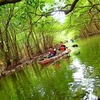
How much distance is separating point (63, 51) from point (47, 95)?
1868cm

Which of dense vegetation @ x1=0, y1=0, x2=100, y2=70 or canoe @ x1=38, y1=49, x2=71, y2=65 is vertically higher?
dense vegetation @ x1=0, y1=0, x2=100, y2=70

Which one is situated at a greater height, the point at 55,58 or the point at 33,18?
the point at 33,18

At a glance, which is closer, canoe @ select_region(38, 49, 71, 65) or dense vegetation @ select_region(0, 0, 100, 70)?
dense vegetation @ select_region(0, 0, 100, 70)

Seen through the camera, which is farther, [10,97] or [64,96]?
[10,97]

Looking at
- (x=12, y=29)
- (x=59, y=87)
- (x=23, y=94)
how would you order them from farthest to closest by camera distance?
(x=12, y=29), (x=23, y=94), (x=59, y=87)

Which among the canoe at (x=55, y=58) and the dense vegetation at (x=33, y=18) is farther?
the canoe at (x=55, y=58)

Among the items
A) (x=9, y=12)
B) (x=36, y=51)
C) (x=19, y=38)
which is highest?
(x=9, y=12)

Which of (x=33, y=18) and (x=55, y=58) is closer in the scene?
(x=55, y=58)

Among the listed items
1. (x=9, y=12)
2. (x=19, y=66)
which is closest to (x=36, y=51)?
(x=19, y=66)

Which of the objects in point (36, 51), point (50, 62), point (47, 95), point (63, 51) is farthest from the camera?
point (36, 51)

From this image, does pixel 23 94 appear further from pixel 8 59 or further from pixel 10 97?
pixel 8 59

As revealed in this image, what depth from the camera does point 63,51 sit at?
31484 millimetres

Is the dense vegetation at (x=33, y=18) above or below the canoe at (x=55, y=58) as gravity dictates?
above

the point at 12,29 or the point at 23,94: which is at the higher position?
the point at 12,29
